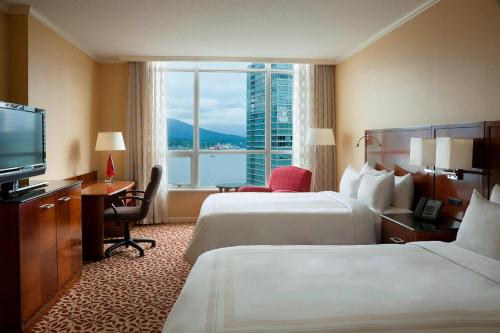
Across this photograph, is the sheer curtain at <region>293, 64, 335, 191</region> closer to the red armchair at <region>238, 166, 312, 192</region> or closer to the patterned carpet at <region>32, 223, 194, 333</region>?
the red armchair at <region>238, 166, 312, 192</region>

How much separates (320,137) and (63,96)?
3598 mm

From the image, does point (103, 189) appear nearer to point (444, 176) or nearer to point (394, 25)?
point (444, 176)

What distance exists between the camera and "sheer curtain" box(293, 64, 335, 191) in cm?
661

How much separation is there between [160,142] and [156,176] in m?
1.95

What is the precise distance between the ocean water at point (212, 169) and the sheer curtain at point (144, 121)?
1.24 feet

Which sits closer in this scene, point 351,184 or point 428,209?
point 428,209

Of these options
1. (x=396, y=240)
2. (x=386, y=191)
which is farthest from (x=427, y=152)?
(x=396, y=240)

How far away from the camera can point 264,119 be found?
6906 mm

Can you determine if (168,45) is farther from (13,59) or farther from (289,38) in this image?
(13,59)

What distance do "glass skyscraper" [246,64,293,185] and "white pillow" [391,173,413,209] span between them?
3.04 meters

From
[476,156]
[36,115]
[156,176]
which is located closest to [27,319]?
[36,115]

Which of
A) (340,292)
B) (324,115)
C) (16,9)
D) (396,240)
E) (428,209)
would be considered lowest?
(396,240)

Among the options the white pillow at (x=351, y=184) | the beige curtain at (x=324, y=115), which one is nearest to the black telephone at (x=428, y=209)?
the white pillow at (x=351, y=184)

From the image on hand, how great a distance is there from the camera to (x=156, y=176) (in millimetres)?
4598
